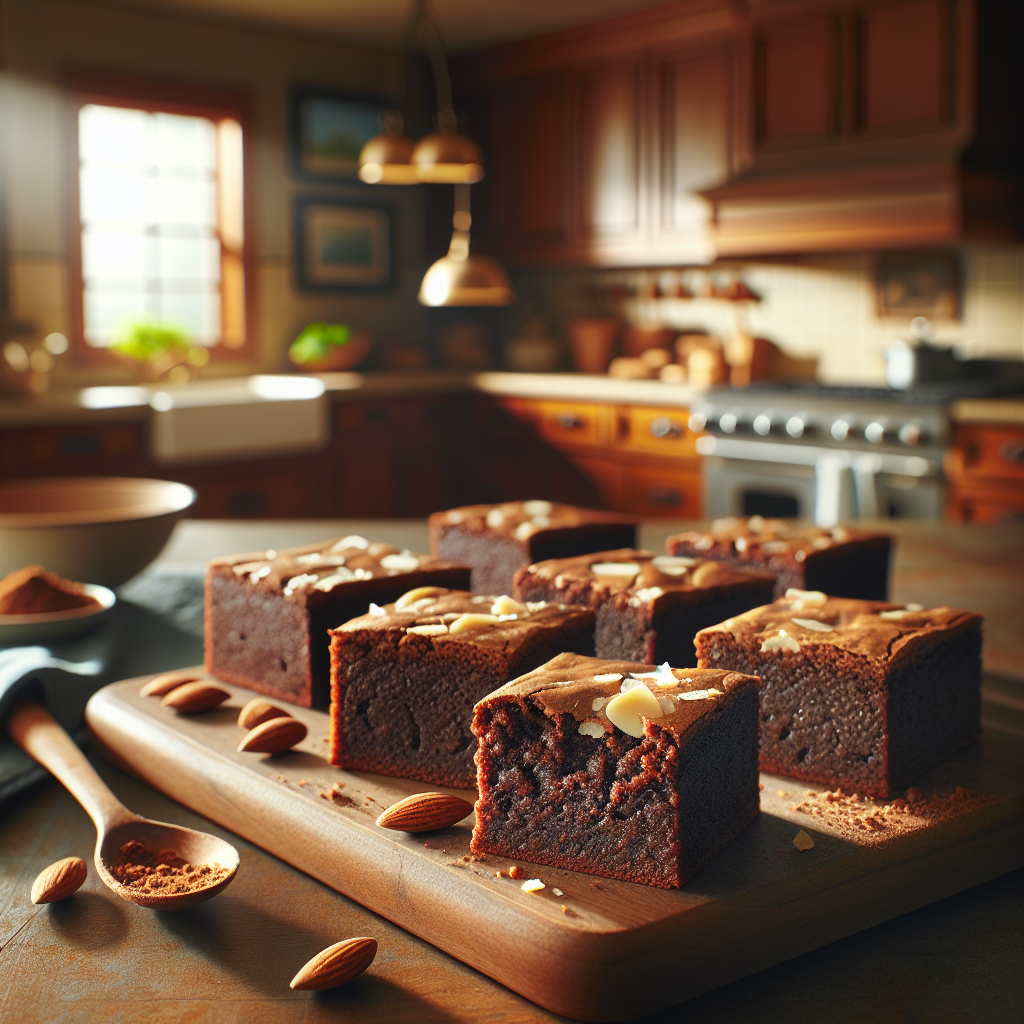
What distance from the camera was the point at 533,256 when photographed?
5.56 metres

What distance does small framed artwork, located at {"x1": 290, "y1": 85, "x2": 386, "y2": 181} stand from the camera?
5.54 metres

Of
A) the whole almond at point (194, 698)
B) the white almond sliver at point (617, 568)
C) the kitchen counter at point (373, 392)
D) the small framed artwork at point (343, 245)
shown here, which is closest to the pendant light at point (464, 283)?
the white almond sliver at point (617, 568)

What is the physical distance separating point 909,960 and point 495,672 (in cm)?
36

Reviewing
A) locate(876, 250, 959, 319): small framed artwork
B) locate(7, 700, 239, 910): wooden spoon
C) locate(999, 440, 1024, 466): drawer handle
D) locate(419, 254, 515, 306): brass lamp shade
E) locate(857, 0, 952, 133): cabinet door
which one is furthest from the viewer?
locate(876, 250, 959, 319): small framed artwork

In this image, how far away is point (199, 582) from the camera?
5.59 feet

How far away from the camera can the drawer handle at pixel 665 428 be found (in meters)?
4.62

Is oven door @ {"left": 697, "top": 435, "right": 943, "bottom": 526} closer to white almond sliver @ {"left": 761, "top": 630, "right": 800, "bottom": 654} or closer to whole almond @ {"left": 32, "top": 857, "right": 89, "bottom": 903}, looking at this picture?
white almond sliver @ {"left": 761, "top": 630, "right": 800, "bottom": 654}

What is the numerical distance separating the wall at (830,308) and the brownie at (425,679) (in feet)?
12.9

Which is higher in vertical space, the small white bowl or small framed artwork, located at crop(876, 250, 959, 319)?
small framed artwork, located at crop(876, 250, 959, 319)

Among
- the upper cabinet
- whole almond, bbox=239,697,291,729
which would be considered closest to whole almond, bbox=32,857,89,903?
whole almond, bbox=239,697,291,729

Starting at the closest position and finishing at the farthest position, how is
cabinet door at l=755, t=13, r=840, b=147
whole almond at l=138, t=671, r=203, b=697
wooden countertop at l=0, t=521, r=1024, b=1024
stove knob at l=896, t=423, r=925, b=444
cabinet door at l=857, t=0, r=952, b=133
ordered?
wooden countertop at l=0, t=521, r=1024, b=1024
whole almond at l=138, t=671, r=203, b=697
stove knob at l=896, t=423, r=925, b=444
cabinet door at l=857, t=0, r=952, b=133
cabinet door at l=755, t=13, r=840, b=147

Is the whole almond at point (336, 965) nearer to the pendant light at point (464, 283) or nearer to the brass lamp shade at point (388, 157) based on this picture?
the pendant light at point (464, 283)

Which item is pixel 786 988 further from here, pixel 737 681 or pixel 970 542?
pixel 970 542

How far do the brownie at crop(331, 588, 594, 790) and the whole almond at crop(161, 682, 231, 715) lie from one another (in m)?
0.18
